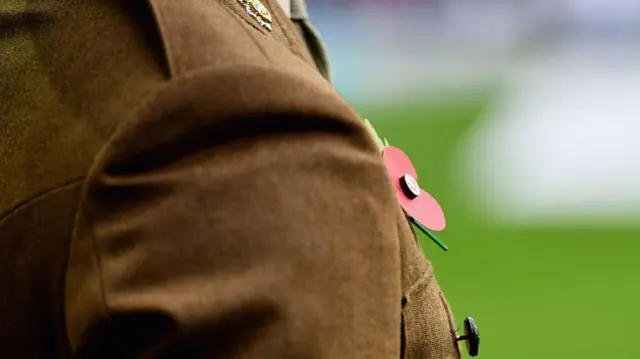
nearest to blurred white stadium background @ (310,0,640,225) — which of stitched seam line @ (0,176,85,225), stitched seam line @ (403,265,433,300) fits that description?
stitched seam line @ (403,265,433,300)

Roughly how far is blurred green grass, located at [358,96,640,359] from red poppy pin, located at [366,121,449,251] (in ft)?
2.61

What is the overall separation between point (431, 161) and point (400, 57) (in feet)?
0.73

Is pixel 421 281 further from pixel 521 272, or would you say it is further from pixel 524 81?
pixel 524 81

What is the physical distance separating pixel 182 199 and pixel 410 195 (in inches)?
9.7

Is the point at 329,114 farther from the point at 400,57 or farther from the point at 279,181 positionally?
the point at 400,57

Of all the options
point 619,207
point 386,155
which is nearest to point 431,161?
point 619,207

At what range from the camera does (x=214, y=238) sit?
324 millimetres

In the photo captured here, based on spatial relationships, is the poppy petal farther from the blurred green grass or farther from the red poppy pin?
the blurred green grass

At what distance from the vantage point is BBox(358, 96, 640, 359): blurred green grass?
1.37m

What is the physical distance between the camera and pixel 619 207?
153cm

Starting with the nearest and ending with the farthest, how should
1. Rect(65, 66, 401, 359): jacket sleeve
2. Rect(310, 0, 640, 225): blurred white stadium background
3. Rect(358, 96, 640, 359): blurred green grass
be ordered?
Rect(65, 66, 401, 359): jacket sleeve → Rect(358, 96, 640, 359): blurred green grass → Rect(310, 0, 640, 225): blurred white stadium background

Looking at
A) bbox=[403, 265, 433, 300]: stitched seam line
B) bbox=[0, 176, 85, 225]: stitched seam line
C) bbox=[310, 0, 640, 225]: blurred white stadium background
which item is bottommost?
bbox=[310, 0, 640, 225]: blurred white stadium background

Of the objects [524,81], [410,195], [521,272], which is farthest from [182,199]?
[524,81]

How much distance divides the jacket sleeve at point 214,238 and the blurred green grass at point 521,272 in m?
1.03
